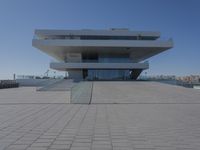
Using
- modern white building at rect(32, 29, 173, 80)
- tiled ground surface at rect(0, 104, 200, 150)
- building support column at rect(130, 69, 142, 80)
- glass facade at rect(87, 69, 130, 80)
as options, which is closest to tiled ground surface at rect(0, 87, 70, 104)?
tiled ground surface at rect(0, 104, 200, 150)

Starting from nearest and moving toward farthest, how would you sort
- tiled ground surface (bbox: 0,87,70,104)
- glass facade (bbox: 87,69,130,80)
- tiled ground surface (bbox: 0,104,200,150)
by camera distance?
tiled ground surface (bbox: 0,104,200,150) < tiled ground surface (bbox: 0,87,70,104) < glass facade (bbox: 87,69,130,80)

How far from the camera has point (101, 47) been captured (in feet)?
128

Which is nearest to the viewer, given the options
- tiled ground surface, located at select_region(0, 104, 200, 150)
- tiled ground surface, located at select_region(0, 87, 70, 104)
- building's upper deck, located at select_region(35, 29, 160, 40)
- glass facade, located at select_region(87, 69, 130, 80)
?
tiled ground surface, located at select_region(0, 104, 200, 150)

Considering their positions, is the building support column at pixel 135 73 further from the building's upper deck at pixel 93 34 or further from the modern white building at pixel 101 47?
the building's upper deck at pixel 93 34

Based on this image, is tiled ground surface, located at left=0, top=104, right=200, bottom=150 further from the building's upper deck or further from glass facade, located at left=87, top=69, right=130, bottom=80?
the building's upper deck

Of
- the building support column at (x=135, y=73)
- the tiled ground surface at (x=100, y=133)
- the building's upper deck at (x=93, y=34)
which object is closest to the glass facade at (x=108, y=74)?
the building support column at (x=135, y=73)

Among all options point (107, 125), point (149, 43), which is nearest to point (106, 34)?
point (149, 43)

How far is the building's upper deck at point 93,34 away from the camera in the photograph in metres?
40.6

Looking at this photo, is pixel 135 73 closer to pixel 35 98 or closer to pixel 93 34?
pixel 93 34

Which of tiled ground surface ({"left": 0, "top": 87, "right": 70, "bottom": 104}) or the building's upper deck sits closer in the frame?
tiled ground surface ({"left": 0, "top": 87, "right": 70, "bottom": 104})

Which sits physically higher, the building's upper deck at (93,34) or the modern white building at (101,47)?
the building's upper deck at (93,34)

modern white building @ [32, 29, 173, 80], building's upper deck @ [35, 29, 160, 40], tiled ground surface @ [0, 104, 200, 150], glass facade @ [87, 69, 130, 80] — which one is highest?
building's upper deck @ [35, 29, 160, 40]

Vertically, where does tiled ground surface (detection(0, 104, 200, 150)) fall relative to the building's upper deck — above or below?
below

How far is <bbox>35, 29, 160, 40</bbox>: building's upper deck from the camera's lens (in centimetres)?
4062
